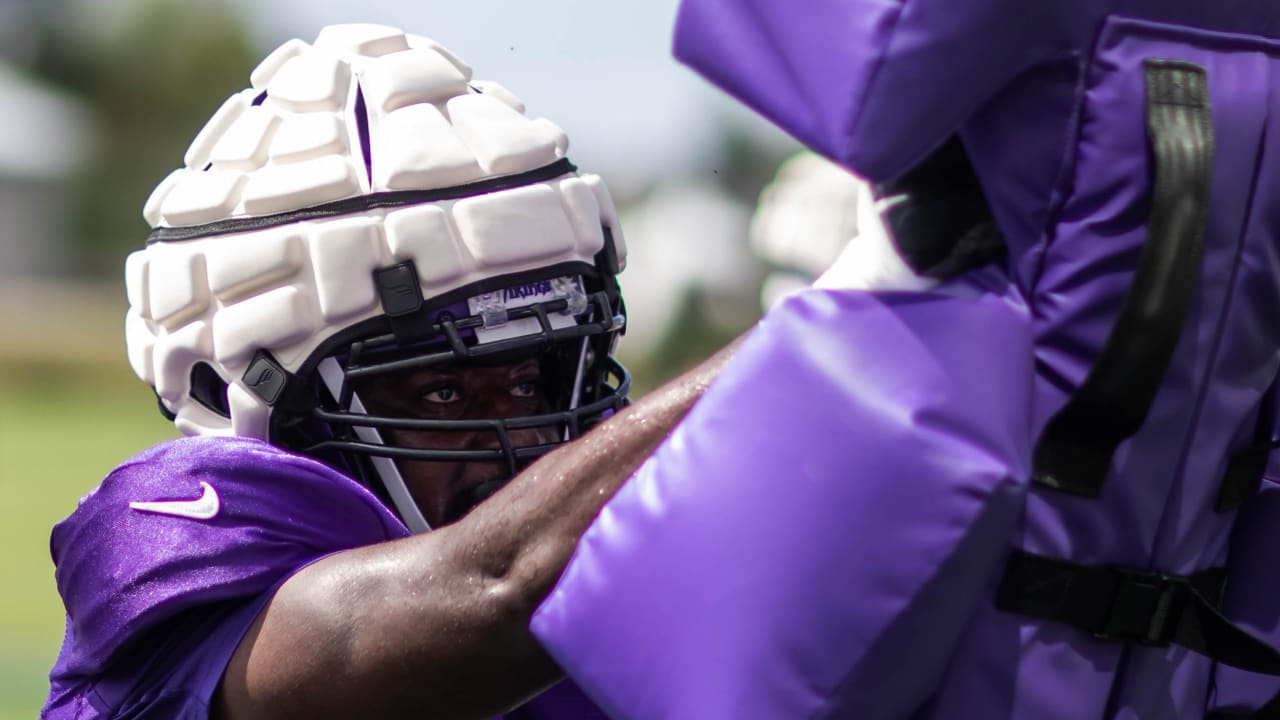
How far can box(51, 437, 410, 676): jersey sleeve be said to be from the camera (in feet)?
6.86

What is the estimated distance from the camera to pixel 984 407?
1.29 metres

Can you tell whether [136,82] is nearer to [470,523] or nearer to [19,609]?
[19,609]

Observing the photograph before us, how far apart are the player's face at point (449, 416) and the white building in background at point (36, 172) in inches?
1458

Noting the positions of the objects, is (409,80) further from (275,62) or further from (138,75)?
(138,75)

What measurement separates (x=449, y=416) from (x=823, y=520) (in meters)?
1.37

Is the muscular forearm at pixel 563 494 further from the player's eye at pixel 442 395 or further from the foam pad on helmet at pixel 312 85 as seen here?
the foam pad on helmet at pixel 312 85

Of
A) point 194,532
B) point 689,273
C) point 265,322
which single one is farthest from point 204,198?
point 689,273

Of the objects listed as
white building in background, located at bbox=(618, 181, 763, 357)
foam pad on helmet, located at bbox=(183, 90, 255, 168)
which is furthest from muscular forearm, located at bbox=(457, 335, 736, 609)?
white building in background, located at bbox=(618, 181, 763, 357)

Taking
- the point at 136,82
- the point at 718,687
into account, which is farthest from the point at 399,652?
the point at 136,82

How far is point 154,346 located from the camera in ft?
8.27

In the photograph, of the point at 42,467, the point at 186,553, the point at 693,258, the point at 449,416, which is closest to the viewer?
the point at 186,553

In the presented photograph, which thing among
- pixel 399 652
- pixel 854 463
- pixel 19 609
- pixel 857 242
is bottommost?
pixel 19 609

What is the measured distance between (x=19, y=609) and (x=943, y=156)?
9340 mm

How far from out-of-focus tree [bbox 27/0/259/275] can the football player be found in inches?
1476
